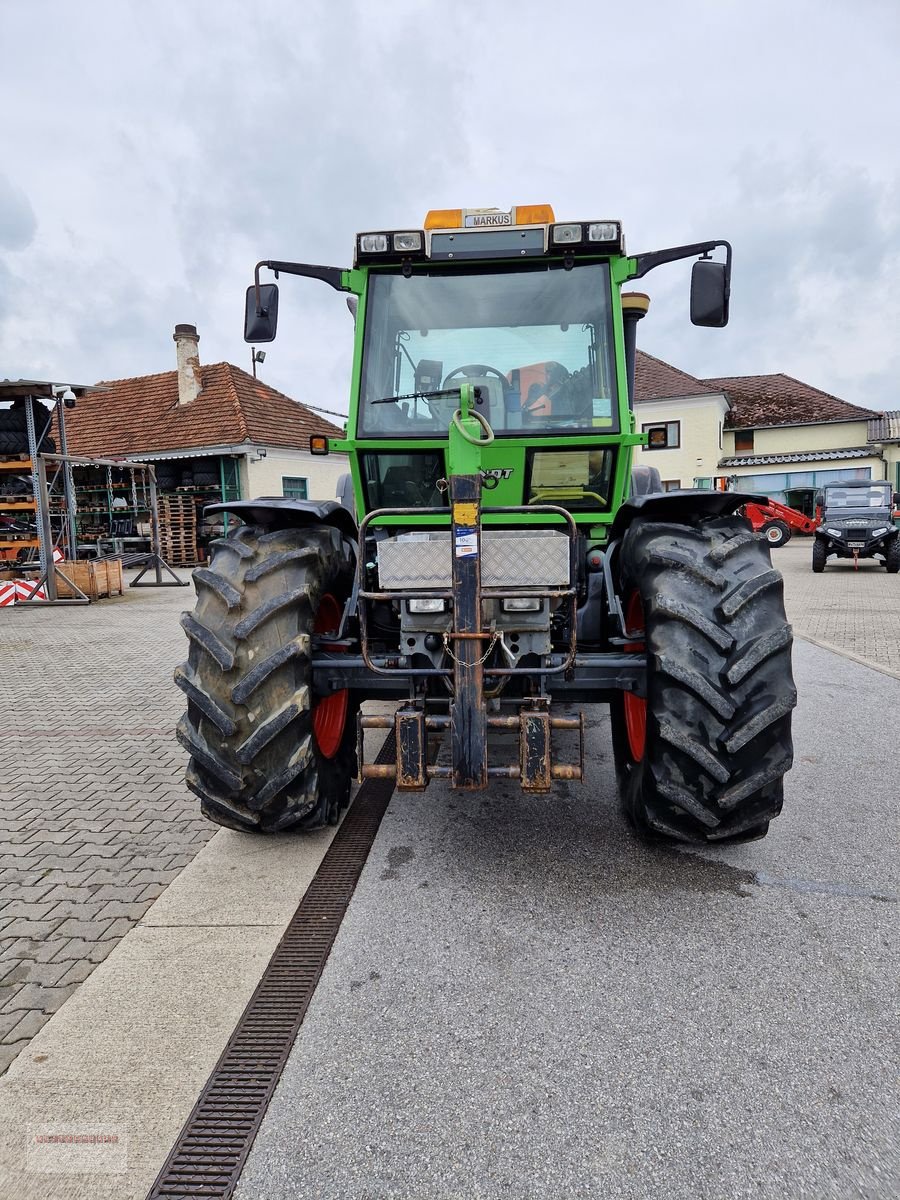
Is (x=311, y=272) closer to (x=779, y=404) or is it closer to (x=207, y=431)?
(x=207, y=431)

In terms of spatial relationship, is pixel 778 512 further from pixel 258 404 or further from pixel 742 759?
pixel 742 759

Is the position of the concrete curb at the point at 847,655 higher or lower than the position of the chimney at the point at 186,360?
lower

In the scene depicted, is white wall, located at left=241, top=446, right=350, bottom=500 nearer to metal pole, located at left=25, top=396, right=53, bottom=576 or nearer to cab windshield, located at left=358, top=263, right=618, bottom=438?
metal pole, located at left=25, top=396, right=53, bottom=576

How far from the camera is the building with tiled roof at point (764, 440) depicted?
33.4m

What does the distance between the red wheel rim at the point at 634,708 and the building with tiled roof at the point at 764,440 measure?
30.4 m

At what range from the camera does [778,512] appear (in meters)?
26.7

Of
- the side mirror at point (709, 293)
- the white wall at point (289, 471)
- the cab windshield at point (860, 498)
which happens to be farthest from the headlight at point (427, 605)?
the white wall at point (289, 471)

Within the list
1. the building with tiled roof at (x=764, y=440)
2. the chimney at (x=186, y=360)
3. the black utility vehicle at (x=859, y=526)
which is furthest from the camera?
the building with tiled roof at (x=764, y=440)

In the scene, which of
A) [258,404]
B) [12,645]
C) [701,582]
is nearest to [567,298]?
[701,582]

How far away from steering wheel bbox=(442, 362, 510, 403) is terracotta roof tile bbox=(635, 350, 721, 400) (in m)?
32.8

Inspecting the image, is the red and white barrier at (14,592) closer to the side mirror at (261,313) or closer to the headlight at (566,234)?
the side mirror at (261,313)

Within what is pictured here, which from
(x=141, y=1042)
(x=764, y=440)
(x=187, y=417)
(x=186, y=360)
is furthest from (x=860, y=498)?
(x=764, y=440)

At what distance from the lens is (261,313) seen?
3936 millimetres

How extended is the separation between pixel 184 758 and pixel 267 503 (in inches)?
92.2
